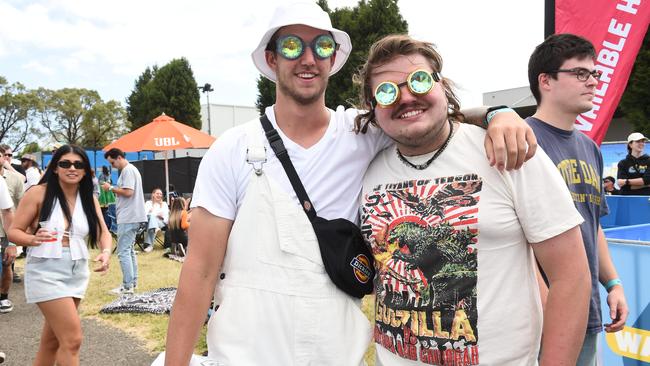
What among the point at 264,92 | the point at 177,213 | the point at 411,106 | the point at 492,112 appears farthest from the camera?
the point at 264,92

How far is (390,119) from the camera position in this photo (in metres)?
1.77

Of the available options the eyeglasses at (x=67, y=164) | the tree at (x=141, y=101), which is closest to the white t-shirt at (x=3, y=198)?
the eyeglasses at (x=67, y=164)

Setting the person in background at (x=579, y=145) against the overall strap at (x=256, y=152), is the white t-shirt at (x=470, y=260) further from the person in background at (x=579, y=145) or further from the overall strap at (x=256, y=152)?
the person in background at (x=579, y=145)

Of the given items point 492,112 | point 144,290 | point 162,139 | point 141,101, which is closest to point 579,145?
point 492,112

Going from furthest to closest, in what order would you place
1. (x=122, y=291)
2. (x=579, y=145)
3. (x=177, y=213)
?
(x=177, y=213), (x=122, y=291), (x=579, y=145)

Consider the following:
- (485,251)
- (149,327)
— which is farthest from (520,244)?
(149,327)

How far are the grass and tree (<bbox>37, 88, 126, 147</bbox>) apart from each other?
1813 inches

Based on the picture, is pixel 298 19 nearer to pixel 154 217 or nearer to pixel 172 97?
pixel 154 217

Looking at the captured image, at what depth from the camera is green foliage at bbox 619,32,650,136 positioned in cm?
Result: 1695

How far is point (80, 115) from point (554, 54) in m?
57.3

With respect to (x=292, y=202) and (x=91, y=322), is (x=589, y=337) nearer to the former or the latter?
(x=292, y=202)

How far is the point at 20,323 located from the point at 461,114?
647 centimetres

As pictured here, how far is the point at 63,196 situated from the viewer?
4102 millimetres

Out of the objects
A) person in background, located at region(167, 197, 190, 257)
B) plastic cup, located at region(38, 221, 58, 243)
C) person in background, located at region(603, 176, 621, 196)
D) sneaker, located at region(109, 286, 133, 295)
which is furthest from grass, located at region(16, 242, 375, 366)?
person in background, located at region(603, 176, 621, 196)
